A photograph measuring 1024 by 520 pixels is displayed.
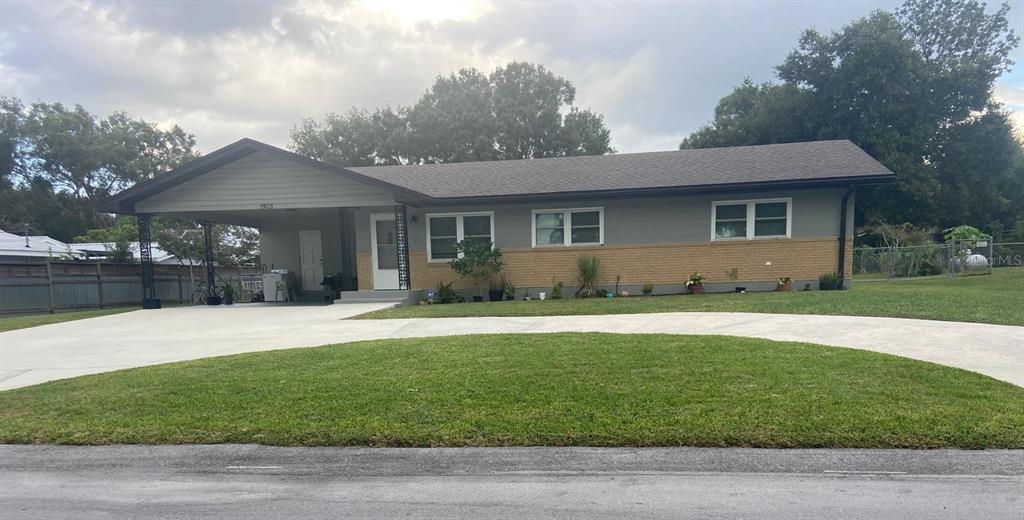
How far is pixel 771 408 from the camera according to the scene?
429 cm

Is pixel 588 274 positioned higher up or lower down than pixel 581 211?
lower down

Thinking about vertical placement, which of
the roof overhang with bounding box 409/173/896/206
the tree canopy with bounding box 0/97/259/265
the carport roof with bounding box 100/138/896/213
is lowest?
the roof overhang with bounding box 409/173/896/206

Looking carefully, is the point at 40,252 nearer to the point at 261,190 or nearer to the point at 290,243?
the point at 290,243

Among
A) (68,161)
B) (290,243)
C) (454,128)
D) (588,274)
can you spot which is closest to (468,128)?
(454,128)

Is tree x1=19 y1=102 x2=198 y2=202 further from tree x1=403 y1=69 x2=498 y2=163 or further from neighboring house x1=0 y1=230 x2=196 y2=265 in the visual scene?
tree x1=403 y1=69 x2=498 y2=163

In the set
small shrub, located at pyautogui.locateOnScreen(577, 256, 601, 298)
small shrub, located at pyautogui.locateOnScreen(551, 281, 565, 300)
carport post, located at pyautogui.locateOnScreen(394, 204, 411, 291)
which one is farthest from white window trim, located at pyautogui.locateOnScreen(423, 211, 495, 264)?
small shrub, located at pyautogui.locateOnScreen(577, 256, 601, 298)

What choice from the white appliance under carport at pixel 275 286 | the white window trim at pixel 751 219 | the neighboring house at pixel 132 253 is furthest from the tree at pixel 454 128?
the white window trim at pixel 751 219

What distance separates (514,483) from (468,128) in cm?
3243

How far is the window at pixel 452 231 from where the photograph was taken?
1491 cm

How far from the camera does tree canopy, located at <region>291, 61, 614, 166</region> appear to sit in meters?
33.9

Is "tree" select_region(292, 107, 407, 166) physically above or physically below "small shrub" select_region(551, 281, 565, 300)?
above

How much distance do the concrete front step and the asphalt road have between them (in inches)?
405

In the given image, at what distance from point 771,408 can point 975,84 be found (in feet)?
111

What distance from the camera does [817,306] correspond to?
1022cm
